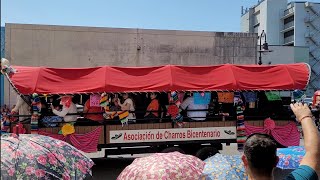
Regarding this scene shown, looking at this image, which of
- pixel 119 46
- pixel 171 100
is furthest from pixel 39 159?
pixel 119 46

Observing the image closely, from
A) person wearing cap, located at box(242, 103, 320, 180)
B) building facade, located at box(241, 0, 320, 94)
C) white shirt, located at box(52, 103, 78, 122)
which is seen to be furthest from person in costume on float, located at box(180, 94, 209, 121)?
building facade, located at box(241, 0, 320, 94)

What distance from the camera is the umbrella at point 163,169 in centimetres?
454

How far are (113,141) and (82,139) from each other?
30.7 inches

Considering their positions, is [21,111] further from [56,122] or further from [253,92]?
[253,92]

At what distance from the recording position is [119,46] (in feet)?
105

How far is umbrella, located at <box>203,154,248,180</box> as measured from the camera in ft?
15.8

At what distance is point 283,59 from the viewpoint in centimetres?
6606

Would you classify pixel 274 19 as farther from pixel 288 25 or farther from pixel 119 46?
pixel 119 46

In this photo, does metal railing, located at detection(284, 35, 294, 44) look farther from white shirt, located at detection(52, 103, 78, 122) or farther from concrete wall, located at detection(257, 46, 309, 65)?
white shirt, located at detection(52, 103, 78, 122)

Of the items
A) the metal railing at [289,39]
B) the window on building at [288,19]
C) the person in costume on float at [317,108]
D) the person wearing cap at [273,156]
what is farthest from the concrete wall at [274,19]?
the person wearing cap at [273,156]

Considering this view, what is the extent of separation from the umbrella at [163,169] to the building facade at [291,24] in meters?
76.0

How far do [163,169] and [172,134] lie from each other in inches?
233

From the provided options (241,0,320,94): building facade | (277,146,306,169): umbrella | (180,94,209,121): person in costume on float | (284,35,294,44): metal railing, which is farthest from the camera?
(284,35,294,44): metal railing

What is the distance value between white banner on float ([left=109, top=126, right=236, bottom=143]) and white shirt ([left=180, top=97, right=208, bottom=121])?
1.26 ft
